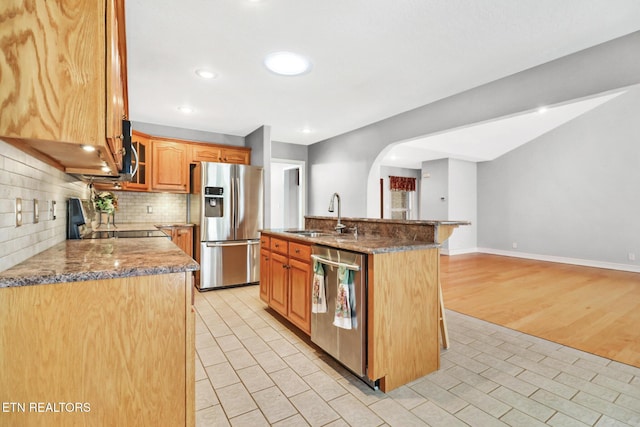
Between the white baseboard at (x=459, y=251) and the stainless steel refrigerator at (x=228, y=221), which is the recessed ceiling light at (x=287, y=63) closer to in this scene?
the stainless steel refrigerator at (x=228, y=221)

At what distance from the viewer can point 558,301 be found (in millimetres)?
3742

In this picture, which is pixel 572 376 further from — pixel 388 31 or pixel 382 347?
pixel 388 31

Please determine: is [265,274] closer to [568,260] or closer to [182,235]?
[182,235]

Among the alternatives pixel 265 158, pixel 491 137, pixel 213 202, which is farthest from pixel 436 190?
pixel 213 202

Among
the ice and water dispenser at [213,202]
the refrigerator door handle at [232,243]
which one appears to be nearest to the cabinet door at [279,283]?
the refrigerator door handle at [232,243]

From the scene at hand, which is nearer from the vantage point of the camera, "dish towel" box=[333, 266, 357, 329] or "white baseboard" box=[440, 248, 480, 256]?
"dish towel" box=[333, 266, 357, 329]

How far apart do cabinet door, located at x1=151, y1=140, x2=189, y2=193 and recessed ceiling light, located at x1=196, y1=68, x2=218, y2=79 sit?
1.91 metres

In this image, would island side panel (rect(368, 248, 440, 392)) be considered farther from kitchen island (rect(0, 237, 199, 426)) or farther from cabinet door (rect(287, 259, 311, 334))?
kitchen island (rect(0, 237, 199, 426))

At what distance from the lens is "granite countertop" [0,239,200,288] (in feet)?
3.40

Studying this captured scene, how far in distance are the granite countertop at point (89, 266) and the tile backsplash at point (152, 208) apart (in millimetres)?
3196

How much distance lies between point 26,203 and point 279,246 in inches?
76.9

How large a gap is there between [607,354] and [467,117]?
2.47 meters

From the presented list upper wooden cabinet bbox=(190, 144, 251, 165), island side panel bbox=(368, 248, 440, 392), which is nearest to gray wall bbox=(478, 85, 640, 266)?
island side panel bbox=(368, 248, 440, 392)

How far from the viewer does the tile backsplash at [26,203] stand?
113 centimetres
